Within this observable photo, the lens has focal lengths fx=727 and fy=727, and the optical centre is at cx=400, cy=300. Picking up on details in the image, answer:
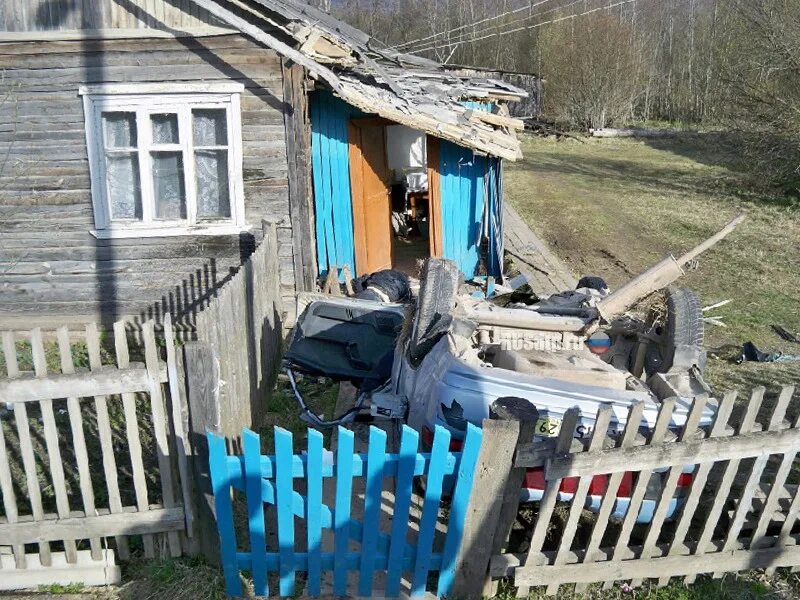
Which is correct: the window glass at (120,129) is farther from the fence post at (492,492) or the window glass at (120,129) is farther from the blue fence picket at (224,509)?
the fence post at (492,492)

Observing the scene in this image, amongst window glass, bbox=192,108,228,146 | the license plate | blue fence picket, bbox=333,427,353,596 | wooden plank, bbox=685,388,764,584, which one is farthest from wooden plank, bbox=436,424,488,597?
window glass, bbox=192,108,228,146

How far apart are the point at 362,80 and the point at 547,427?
6.76m

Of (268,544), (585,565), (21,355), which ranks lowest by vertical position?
(21,355)

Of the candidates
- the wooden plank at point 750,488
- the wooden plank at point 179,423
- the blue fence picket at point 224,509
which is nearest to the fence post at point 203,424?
the wooden plank at point 179,423

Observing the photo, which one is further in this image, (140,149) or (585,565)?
(140,149)

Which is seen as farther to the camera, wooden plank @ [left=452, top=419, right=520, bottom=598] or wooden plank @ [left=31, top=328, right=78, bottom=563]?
wooden plank @ [left=31, top=328, right=78, bottom=563]

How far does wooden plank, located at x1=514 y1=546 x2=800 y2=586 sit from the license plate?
0.71 m

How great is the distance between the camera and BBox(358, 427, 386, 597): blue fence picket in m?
3.41

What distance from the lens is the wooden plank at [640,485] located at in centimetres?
345

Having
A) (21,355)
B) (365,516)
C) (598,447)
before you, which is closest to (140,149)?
(21,355)

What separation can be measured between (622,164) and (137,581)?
988 inches

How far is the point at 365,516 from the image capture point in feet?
11.7

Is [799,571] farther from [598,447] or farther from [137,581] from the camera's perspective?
[137,581]

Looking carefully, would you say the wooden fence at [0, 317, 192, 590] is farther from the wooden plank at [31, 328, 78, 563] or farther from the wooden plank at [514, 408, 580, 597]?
the wooden plank at [514, 408, 580, 597]
